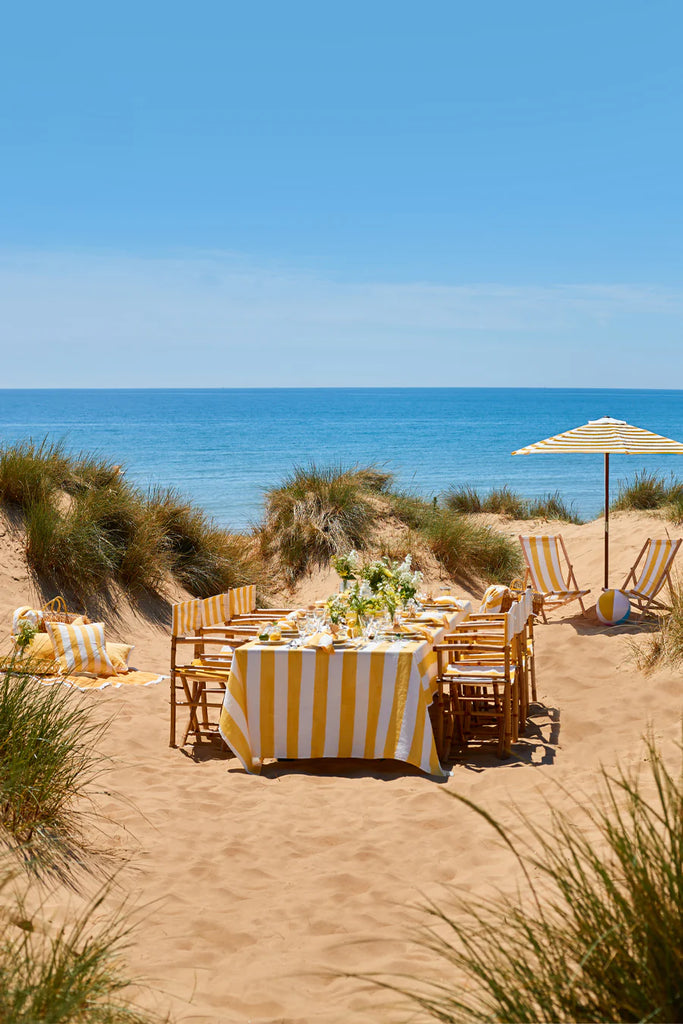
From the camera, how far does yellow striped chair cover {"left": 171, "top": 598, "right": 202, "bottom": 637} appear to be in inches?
243

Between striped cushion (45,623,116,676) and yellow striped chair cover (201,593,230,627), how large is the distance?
1124mm

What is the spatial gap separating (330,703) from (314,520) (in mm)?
6071

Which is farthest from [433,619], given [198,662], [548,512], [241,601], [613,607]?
[548,512]

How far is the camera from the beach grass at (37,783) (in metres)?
3.51

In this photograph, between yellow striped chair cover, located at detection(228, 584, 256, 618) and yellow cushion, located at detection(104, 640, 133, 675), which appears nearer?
yellow striped chair cover, located at detection(228, 584, 256, 618)

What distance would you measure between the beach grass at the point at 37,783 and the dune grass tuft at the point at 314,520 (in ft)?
23.0

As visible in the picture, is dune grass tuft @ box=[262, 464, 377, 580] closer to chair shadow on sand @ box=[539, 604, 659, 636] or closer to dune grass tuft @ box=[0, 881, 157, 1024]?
chair shadow on sand @ box=[539, 604, 659, 636]

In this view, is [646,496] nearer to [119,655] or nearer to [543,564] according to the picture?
[543,564]

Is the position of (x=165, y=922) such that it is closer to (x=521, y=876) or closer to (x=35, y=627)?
(x=521, y=876)

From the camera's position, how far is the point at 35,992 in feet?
7.16

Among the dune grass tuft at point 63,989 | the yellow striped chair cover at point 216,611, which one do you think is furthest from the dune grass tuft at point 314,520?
the dune grass tuft at point 63,989

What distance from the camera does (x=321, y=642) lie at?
5.26 meters

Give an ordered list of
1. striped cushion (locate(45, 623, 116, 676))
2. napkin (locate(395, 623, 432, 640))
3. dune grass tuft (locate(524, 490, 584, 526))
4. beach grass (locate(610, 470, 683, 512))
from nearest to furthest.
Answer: napkin (locate(395, 623, 432, 640)), striped cushion (locate(45, 623, 116, 676)), beach grass (locate(610, 470, 683, 512)), dune grass tuft (locate(524, 490, 584, 526))

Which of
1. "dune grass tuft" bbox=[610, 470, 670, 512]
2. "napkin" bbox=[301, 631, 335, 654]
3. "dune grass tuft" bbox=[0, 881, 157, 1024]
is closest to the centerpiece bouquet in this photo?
"napkin" bbox=[301, 631, 335, 654]
